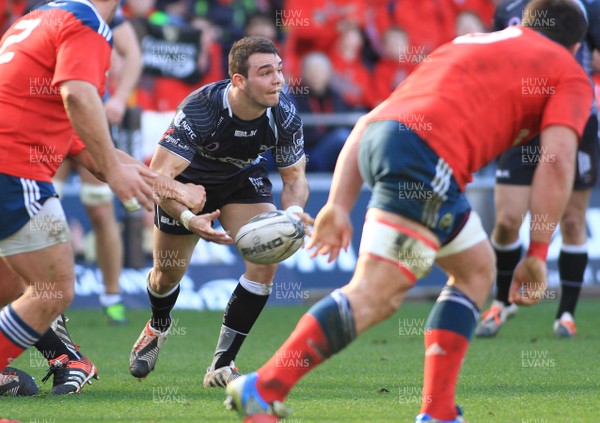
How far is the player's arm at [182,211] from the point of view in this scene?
5.40 metres

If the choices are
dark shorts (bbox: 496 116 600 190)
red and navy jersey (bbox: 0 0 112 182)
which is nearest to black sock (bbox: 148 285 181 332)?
red and navy jersey (bbox: 0 0 112 182)

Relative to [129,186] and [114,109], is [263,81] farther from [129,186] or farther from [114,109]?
[114,109]

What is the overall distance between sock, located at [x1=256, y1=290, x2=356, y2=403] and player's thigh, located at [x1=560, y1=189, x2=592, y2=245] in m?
4.67

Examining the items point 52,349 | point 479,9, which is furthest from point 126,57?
point 479,9

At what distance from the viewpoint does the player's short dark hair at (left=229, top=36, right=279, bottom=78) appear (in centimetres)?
616

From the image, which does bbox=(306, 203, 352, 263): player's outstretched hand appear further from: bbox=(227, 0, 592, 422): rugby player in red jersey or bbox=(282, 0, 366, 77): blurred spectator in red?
bbox=(282, 0, 366, 77): blurred spectator in red

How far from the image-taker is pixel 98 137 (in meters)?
4.60

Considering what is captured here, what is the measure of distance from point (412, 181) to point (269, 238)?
1.64m

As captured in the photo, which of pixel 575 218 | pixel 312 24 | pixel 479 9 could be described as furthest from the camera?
pixel 479 9

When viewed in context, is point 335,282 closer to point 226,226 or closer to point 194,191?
point 226,226

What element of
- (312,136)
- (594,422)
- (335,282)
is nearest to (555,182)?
(594,422)

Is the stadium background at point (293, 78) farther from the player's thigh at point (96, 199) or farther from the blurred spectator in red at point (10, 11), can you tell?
the player's thigh at point (96, 199)

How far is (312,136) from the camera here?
12.4 metres

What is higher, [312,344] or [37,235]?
[37,235]
